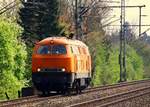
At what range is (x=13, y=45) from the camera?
3847cm

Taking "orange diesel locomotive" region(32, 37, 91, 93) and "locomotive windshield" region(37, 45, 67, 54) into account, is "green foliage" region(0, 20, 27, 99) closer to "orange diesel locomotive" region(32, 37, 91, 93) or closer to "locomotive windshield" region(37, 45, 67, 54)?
"orange diesel locomotive" region(32, 37, 91, 93)

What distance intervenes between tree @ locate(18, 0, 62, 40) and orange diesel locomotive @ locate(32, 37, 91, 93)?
58.8ft

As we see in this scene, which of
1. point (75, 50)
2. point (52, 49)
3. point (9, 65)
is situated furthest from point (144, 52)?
point (52, 49)

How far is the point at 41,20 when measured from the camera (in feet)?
163

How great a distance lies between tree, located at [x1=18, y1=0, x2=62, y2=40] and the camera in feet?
159

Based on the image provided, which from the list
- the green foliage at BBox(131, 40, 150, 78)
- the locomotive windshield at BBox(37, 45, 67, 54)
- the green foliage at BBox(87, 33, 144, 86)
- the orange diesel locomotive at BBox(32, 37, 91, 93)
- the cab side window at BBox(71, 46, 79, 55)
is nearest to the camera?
the orange diesel locomotive at BBox(32, 37, 91, 93)

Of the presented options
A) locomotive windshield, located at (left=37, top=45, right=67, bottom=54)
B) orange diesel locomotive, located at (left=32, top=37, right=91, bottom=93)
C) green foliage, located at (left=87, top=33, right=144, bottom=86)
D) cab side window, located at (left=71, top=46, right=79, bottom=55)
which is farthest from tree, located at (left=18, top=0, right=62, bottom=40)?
locomotive windshield, located at (left=37, top=45, right=67, bottom=54)

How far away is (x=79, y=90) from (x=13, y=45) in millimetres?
7378

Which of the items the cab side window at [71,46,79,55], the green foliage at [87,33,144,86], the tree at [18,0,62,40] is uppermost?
the tree at [18,0,62,40]

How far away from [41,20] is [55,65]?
2068 centimetres

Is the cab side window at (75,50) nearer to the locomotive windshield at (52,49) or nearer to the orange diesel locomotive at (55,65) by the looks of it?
the orange diesel locomotive at (55,65)

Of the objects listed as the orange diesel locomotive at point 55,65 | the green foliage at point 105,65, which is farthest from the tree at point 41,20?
the orange diesel locomotive at point 55,65

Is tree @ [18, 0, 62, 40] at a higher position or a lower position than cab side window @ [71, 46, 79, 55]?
higher

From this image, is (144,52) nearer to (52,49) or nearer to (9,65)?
(9,65)
